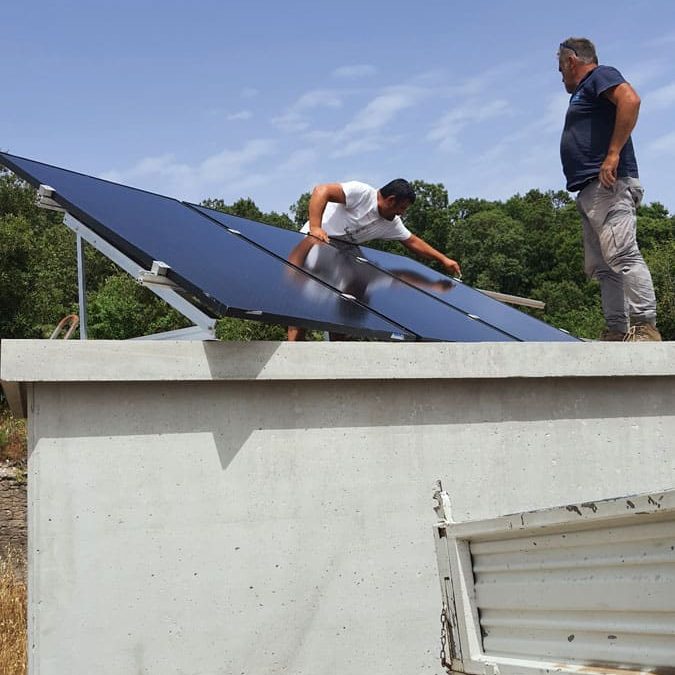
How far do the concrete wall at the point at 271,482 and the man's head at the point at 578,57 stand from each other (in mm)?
2357

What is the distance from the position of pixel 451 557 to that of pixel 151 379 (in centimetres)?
171

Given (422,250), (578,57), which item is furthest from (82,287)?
(578,57)

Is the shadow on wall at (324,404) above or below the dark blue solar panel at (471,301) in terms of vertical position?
below

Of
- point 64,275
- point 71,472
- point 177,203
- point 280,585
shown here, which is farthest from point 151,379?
point 64,275

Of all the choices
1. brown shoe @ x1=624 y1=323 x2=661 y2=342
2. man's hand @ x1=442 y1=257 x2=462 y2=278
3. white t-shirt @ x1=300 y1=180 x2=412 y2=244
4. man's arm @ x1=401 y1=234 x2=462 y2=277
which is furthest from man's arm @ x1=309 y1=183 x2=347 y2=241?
brown shoe @ x1=624 y1=323 x2=661 y2=342

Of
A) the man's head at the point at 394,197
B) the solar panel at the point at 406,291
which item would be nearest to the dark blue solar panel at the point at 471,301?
the solar panel at the point at 406,291

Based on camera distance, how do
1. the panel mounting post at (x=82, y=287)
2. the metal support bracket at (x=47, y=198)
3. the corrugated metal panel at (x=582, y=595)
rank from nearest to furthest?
the corrugated metal panel at (x=582, y=595) → the metal support bracket at (x=47, y=198) → the panel mounting post at (x=82, y=287)

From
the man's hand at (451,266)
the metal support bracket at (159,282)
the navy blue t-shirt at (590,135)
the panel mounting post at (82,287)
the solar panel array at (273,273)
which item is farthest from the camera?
the man's hand at (451,266)

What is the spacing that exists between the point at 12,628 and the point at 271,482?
447cm

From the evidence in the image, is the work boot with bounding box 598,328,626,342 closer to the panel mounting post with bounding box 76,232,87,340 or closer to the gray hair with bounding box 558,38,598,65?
the gray hair with bounding box 558,38,598,65

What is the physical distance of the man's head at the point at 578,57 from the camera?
241 inches

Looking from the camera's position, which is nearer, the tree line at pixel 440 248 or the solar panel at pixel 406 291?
the solar panel at pixel 406 291

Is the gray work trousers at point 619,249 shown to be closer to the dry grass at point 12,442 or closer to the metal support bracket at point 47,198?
the metal support bracket at point 47,198

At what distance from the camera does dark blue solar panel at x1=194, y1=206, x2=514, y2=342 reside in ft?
16.6
